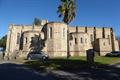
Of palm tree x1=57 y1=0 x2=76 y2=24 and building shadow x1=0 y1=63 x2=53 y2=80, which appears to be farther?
palm tree x1=57 y1=0 x2=76 y2=24

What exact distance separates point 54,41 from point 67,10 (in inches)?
510

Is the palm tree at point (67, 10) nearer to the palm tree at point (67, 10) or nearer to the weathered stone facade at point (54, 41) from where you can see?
the palm tree at point (67, 10)

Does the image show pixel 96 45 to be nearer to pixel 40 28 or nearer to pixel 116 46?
pixel 116 46

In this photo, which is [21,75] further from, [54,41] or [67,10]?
[54,41]

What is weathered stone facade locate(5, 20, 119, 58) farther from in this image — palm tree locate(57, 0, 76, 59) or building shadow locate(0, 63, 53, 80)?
building shadow locate(0, 63, 53, 80)

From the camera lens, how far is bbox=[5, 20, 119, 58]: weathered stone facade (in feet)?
159

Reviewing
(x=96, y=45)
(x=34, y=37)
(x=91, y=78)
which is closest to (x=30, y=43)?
(x=34, y=37)

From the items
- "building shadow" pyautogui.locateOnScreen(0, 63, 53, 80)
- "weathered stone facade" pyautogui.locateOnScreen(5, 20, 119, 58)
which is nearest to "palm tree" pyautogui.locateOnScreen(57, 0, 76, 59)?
"weathered stone facade" pyautogui.locateOnScreen(5, 20, 119, 58)

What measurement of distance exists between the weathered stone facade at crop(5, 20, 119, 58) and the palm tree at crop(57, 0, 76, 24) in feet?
37.7

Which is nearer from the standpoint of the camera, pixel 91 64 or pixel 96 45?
pixel 91 64

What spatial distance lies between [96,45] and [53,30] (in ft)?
56.5

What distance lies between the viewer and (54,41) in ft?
159

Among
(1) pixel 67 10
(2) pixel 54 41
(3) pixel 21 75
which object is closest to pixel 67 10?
(1) pixel 67 10

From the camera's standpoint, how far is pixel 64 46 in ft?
160
